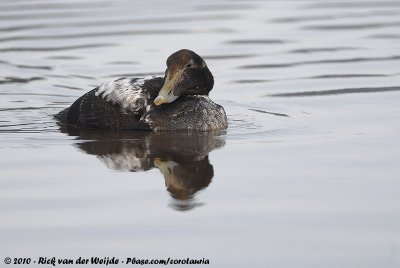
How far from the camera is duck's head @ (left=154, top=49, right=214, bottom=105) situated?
12102 millimetres

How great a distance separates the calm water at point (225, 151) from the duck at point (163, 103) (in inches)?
9.6

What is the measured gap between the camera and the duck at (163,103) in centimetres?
1213

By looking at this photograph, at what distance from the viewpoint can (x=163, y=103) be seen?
12195 millimetres

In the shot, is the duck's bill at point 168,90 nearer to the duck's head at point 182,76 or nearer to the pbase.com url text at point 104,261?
the duck's head at point 182,76

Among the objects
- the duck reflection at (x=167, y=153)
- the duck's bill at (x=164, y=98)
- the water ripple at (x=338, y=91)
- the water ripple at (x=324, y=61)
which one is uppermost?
the duck's bill at (x=164, y=98)

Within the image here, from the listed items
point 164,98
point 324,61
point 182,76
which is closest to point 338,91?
point 324,61

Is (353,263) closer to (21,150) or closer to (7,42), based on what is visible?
(21,150)

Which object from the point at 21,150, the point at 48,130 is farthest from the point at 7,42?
the point at 21,150

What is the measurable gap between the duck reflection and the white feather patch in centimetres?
32

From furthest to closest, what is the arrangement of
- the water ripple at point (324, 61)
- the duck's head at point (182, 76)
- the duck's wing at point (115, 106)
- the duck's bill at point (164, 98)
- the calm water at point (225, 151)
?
the water ripple at point (324, 61), the duck's wing at point (115, 106), the duck's head at point (182, 76), the duck's bill at point (164, 98), the calm water at point (225, 151)

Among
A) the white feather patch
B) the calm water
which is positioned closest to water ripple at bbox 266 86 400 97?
the calm water

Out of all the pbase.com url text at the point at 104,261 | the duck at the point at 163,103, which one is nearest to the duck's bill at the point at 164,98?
the duck at the point at 163,103

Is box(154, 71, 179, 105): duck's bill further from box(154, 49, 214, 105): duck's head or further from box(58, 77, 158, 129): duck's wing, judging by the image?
box(58, 77, 158, 129): duck's wing

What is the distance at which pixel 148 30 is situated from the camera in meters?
19.6
